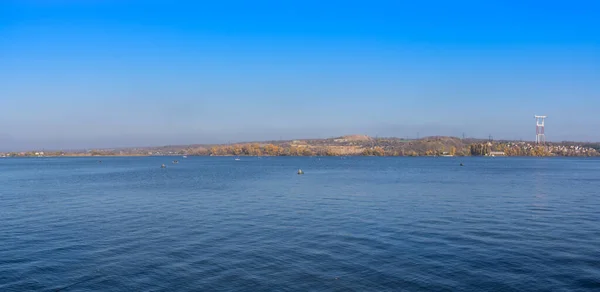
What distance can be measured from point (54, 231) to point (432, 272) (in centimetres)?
2777

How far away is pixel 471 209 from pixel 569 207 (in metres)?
10.9

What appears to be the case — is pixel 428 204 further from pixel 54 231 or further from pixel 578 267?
pixel 54 231

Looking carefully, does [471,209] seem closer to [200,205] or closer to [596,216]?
[596,216]

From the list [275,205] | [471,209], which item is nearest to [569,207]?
[471,209]

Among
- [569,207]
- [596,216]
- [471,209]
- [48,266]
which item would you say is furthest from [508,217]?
[48,266]

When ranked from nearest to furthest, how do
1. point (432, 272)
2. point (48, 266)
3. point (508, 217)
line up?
point (432, 272)
point (48, 266)
point (508, 217)

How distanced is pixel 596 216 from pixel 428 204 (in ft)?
50.1

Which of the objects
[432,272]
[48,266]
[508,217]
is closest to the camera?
[432,272]

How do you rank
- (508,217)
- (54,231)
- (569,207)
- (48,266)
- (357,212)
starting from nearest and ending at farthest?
1. (48,266)
2. (54,231)
3. (508,217)
4. (357,212)
5. (569,207)

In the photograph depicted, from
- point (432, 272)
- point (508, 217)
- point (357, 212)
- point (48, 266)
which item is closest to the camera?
point (432, 272)

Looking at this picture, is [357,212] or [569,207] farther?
[569,207]

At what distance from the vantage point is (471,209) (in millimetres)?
44812

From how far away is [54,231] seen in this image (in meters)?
34.0

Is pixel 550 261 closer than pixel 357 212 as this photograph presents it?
Yes
